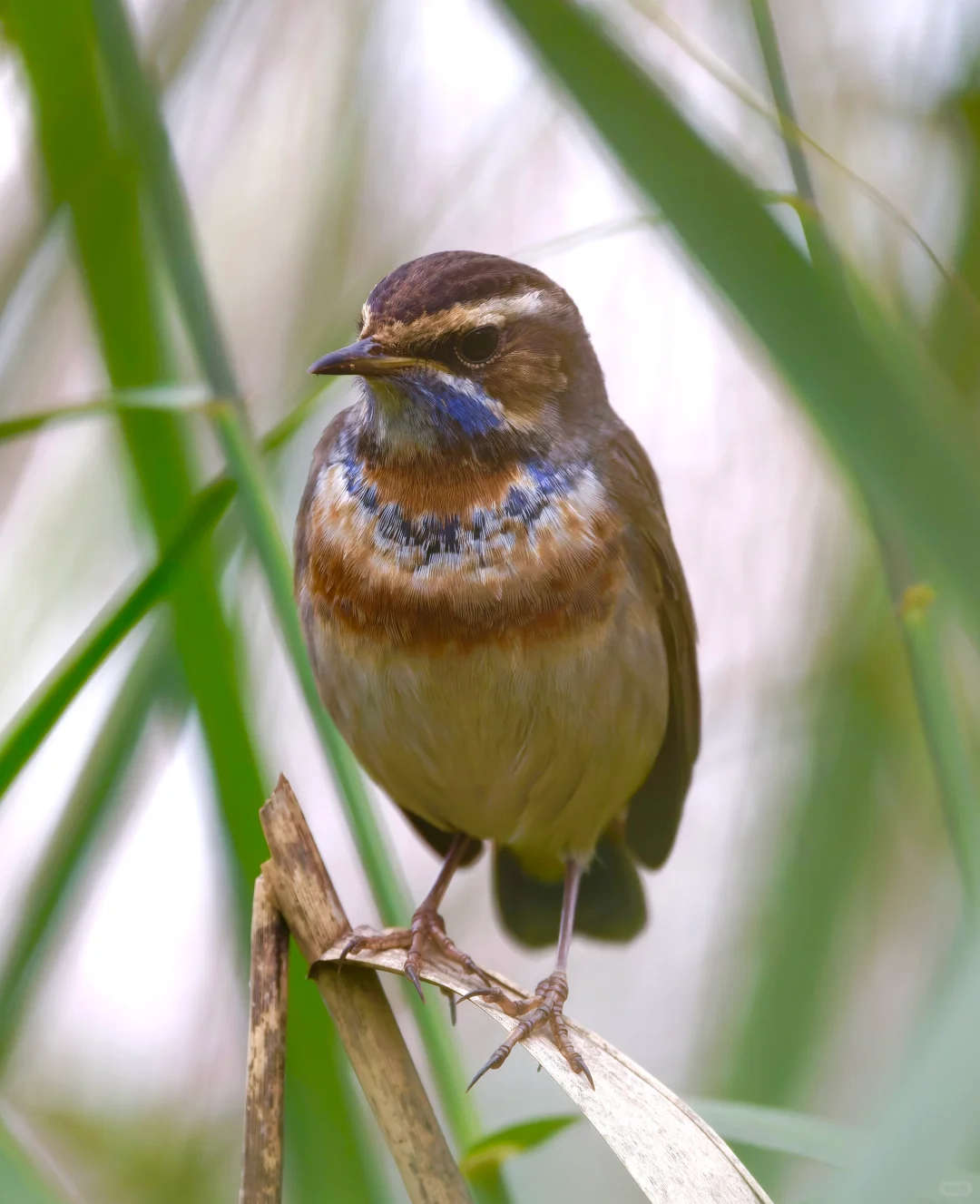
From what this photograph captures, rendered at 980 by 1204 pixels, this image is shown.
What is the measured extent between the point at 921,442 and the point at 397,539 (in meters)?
1.76

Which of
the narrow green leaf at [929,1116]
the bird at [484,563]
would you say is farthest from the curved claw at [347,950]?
the narrow green leaf at [929,1116]

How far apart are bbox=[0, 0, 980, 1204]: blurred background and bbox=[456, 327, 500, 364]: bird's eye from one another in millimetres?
275

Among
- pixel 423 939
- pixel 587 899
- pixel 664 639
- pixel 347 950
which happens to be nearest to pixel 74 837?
pixel 347 950

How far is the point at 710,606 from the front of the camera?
4531 millimetres

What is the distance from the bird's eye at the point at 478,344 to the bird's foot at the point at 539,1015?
4.22 ft

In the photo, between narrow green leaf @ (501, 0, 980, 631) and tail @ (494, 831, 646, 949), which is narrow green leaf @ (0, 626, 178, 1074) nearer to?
narrow green leaf @ (501, 0, 980, 631)

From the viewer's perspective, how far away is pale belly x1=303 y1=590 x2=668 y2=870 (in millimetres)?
2836

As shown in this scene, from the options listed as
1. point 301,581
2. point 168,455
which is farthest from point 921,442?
point 301,581

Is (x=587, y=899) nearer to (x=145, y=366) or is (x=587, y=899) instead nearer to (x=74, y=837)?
(x=74, y=837)

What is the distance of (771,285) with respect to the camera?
1293 millimetres

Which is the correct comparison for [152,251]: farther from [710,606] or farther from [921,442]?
[710,606]

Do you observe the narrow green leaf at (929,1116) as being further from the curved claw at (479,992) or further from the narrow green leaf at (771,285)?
the curved claw at (479,992)

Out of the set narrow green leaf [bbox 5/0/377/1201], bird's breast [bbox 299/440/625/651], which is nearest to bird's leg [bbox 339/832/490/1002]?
narrow green leaf [bbox 5/0/377/1201]

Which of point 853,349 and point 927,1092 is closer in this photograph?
point 927,1092
